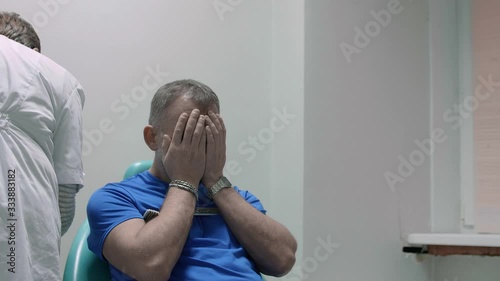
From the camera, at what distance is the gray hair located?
1.49 meters

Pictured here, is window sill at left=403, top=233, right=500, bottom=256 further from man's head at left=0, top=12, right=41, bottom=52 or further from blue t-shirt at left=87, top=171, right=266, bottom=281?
man's head at left=0, top=12, right=41, bottom=52

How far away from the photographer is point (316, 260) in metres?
2.24

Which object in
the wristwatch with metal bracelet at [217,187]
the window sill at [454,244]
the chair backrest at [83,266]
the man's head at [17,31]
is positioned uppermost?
the man's head at [17,31]

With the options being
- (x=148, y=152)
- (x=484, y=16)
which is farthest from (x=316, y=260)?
(x=484, y=16)

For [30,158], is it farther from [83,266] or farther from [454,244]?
[454,244]

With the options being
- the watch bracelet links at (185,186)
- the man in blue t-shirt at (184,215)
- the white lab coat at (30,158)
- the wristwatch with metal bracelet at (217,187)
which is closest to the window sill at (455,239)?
the man in blue t-shirt at (184,215)

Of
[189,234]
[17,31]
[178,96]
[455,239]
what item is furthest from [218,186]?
[455,239]

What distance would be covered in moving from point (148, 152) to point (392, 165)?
1.00 meters

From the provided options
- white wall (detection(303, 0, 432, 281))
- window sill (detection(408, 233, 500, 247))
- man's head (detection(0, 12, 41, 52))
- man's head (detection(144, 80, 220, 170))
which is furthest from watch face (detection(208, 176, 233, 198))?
window sill (detection(408, 233, 500, 247))

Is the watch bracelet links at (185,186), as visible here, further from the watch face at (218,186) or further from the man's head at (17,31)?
the man's head at (17,31)

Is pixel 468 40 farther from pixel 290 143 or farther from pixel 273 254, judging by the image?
pixel 273 254

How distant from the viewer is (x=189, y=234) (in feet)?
4.62

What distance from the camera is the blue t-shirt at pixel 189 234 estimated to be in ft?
4.37

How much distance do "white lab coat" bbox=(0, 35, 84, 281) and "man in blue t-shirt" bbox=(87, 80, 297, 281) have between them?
0.34ft
